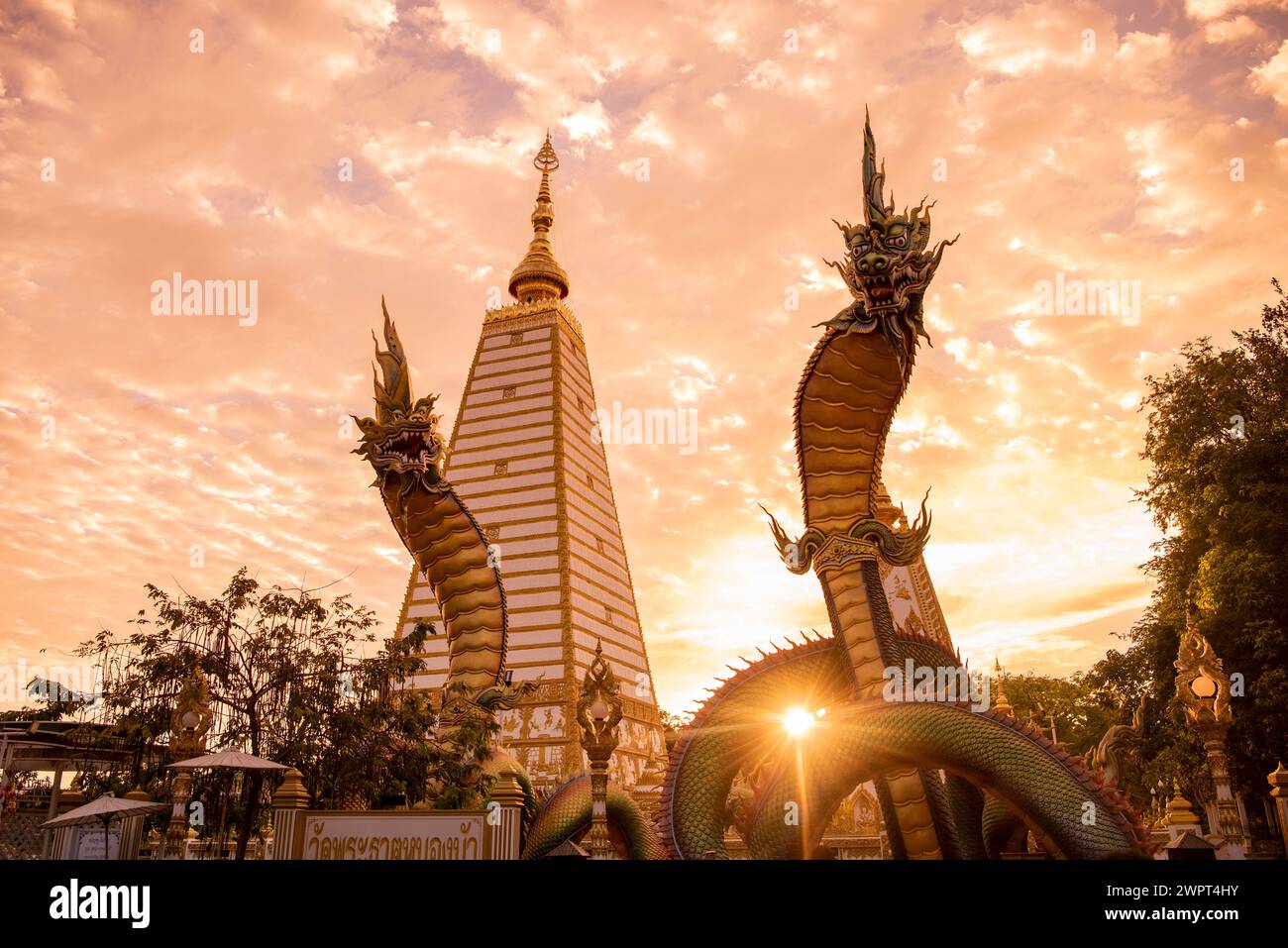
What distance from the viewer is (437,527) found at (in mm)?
17078

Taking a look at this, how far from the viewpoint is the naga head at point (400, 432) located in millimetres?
16609

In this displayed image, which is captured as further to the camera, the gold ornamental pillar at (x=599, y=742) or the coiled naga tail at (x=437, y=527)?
the coiled naga tail at (x=437, y=527)

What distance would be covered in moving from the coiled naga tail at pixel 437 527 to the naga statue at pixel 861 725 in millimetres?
3721

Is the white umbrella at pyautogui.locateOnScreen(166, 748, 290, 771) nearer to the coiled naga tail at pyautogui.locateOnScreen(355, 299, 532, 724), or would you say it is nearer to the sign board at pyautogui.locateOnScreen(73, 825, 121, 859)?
the sign board at pyautogui.locateOnScreen(73, 825, 121, 859)

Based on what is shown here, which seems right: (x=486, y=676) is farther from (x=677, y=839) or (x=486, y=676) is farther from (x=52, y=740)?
(x=52, y=740)

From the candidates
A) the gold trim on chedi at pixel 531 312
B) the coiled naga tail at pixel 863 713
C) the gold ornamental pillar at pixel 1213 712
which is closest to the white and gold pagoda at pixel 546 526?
the gold trim on chedi at pixel 531 312

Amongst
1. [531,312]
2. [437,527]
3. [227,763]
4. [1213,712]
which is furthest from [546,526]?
[1213,712]

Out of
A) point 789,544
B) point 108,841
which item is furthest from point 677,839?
point 108,841

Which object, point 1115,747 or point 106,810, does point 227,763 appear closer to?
point 106,810

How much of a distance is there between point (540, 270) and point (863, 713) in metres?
41.5

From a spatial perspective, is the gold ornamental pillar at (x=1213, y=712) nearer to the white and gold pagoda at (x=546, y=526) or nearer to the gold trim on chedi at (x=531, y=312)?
the white and gold pagoda at (x=546, y=526)
